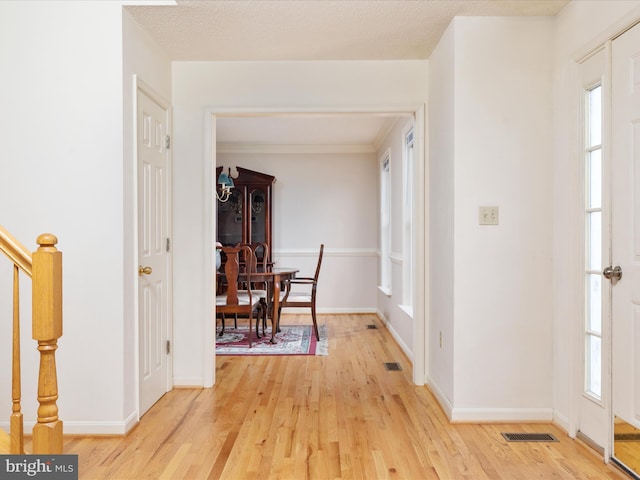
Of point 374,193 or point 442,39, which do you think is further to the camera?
point 374,193

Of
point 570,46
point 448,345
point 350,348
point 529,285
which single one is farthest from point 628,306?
point 350,348

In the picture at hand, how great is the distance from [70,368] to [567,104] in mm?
3005

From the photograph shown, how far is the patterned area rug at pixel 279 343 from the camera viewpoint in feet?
16.2

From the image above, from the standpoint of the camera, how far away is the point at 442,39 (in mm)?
3295

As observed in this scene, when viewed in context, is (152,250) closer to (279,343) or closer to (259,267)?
(279,343)

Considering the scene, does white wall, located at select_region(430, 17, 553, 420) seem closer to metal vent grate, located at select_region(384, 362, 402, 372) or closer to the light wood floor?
the light wood floor

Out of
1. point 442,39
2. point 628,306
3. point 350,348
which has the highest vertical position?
point 442,39

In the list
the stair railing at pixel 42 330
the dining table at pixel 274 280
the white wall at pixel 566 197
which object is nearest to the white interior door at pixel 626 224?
the white wall at pixel 566 197

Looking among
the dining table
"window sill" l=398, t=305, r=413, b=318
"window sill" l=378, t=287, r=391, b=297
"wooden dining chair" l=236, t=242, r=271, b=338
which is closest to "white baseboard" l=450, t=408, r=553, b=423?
"window sill" l=398, t=305, r=413, b=318

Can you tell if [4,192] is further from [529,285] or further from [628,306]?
[628,306]

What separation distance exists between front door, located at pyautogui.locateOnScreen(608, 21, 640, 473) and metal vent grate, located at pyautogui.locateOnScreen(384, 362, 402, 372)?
2.02 m

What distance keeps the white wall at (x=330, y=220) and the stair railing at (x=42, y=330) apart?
5.59 m

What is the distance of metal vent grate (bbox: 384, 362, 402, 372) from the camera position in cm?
428

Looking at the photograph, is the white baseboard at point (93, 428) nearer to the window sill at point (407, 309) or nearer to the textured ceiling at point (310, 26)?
the textured ceiling at point (310, 26)
